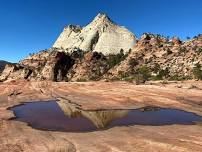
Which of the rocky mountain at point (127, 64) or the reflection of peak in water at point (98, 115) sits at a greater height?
the rocky mountain at point (127, 64)

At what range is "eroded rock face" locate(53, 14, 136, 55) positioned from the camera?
169 meters

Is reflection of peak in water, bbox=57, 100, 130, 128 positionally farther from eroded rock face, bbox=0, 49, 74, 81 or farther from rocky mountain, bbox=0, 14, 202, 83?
eroded rock face, bbox=0, 49, 74, 81

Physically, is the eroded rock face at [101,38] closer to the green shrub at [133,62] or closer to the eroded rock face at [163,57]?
the eroded rock face at [163,57]

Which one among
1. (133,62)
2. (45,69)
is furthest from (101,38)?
(133,62)

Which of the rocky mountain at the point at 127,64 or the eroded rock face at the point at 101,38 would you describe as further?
the eroded rock face at the point at 101,38

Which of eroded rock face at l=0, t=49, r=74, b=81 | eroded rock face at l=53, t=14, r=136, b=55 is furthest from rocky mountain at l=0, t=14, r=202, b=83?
eroded rock face at l=53, t=14, r=136, b=55

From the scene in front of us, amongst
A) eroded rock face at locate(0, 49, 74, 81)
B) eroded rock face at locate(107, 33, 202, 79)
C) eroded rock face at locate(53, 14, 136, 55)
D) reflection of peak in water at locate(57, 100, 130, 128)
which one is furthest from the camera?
eroded rock face at locate(53, 14, 136, 55)

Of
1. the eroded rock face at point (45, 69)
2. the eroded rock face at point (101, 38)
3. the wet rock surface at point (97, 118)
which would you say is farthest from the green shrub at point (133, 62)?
the wet rock surface at point (97, 118)

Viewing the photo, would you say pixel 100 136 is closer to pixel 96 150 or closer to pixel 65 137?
pixel 65 137

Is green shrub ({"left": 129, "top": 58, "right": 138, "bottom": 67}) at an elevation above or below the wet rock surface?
above

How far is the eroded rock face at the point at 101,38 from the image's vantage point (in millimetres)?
169125

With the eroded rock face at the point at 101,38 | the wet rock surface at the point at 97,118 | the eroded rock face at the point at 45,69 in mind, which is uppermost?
the eroded rock face at the point at 101,38

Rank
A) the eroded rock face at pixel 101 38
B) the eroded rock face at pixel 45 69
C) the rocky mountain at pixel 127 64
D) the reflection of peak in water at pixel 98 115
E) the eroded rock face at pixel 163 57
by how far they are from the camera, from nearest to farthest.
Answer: the reflection of peak in water at pixel 98 115 → the eroded rock face at pixel 163 57 → the rocky mountain at pixel 127 64 → the eroded rock face at pixel 45 69 → the eroded rock face at pixel 101 38

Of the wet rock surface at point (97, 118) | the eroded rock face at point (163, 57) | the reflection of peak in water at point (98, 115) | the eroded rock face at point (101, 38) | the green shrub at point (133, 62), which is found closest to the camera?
the wet rock surface at point (97, 118)
